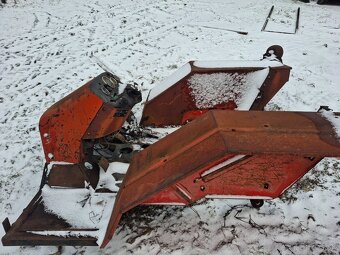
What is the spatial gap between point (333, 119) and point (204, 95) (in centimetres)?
147

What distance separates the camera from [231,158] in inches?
79.6

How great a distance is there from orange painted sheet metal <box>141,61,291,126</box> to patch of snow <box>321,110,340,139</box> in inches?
44.1

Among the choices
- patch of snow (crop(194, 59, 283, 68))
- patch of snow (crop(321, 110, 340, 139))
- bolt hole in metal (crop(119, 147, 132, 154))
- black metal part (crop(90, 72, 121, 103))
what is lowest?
bolt hole in metal (crop(119, 147, 132, 154))

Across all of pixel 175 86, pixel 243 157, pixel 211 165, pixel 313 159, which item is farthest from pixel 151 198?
pixel 175 86

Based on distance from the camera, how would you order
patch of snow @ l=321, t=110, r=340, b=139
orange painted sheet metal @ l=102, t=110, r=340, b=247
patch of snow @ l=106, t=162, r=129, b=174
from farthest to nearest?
patch of snow @ l=106, t=162, r=129, b=174 → patch of snow @ l=321, t=110, r=340, b=139 → orange painted sheet metal @ l=102, t=110, r=340, b=247

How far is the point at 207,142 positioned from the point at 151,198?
56cm

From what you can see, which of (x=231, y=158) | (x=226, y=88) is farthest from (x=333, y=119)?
(x=226, y=88)

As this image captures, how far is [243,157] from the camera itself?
202 centimetres

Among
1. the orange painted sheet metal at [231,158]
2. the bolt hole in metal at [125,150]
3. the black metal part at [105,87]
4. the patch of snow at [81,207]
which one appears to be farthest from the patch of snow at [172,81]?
the patch of snow at [81,207]

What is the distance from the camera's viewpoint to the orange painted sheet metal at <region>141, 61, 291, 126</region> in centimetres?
324

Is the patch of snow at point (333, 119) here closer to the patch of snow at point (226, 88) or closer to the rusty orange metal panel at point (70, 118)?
the patch of snow at point (226, 88)

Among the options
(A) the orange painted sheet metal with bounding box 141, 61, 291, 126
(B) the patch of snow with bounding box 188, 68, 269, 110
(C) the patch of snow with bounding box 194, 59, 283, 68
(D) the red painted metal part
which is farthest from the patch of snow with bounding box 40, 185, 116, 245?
(C) the patch of snow with bounding box 194, 59, 283, 68

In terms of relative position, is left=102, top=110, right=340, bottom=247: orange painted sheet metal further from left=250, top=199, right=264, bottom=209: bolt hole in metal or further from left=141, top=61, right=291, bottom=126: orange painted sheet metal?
left=141, top=61, right=291, bottom=126: orange painted sheet metal

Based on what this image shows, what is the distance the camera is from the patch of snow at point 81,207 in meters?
2.47
